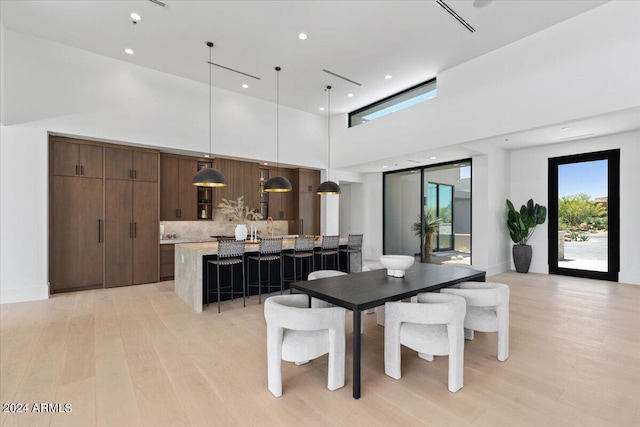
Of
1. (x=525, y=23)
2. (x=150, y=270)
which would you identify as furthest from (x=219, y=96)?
(x=525, y=23)

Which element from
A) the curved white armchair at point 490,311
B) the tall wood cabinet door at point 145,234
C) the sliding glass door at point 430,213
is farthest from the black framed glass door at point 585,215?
the tall wood cabinet door at point 145,234

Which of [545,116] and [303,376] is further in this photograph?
[545,116]

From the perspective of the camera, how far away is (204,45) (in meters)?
5.24

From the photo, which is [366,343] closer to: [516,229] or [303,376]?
[303,376]

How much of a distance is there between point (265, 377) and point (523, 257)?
7108mm

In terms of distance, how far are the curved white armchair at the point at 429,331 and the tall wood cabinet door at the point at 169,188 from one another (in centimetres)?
592

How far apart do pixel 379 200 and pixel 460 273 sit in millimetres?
6178

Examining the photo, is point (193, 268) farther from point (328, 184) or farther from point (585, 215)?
point (585, 215)

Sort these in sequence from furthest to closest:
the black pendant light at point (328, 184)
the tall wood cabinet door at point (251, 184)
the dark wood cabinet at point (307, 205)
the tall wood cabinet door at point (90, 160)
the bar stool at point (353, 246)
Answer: the dark wood cabinet at point (307, 205)
the tall wood cabinet door at point (251, 184)
the bar stool at point (353, 246)
the black pendant light at point (328, 184)
the tall wood cabinet door at point (90, 160)

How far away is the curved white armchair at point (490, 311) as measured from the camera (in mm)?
2814

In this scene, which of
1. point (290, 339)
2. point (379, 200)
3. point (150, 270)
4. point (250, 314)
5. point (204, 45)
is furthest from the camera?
point (379, 200)

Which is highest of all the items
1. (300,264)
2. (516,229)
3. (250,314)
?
(516,229)

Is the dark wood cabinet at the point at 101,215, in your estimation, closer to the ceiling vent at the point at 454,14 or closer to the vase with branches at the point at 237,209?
the vase with branches at the point at 237,209

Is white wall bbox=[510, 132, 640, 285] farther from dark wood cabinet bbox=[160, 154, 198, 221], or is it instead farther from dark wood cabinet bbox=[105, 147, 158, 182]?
dark wood cabinet bbox=[105, 147, 158, 182]
